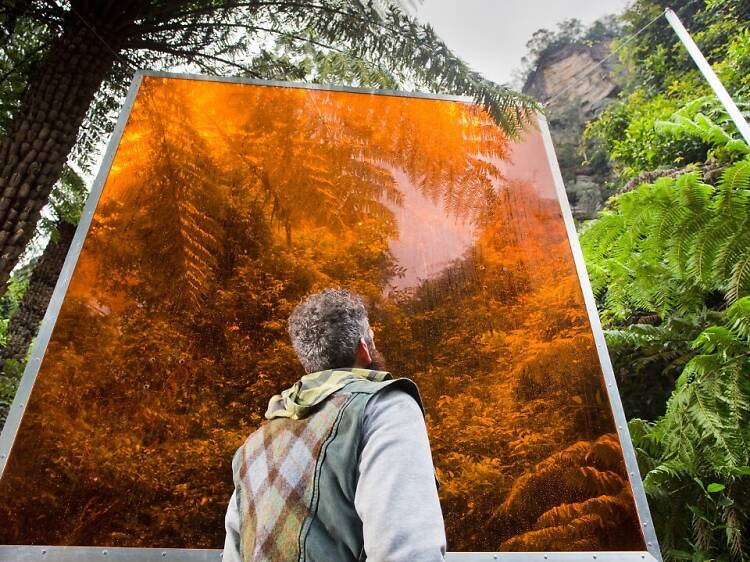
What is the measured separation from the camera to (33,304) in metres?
4.76

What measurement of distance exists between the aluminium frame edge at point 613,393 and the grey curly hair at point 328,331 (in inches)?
48.1

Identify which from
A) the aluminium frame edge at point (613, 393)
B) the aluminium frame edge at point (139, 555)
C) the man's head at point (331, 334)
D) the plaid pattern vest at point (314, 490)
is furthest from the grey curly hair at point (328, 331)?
the aluminium frame edge at point (613, 393)

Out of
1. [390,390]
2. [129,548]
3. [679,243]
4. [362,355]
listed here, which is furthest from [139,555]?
[679,243]

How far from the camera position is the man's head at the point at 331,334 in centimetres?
120

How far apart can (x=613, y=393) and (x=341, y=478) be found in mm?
1462

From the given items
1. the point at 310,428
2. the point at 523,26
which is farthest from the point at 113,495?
the point at 523,26

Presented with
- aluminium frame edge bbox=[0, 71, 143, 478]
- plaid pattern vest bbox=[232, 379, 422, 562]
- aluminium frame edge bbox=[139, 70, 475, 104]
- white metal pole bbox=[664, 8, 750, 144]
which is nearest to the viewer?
plaid pattern vest bbox=[232, 379, 422, 562]

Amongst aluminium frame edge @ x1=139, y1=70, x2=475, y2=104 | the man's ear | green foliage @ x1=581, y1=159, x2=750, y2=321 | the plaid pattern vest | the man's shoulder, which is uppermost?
aluminium frame edge @ x1=139, y1=70, x2=475, y2=104

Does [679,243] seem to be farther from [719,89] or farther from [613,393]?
[613,393]

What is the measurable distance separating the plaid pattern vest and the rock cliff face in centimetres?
812

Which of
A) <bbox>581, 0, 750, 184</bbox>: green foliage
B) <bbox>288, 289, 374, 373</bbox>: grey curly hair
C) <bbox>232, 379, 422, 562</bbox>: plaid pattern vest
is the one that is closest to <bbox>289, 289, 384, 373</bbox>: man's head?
<bbox>288, 289, 374, 373</bbox>: grey curly hair

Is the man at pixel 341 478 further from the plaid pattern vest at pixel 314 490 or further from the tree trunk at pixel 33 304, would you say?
the tree trunk at pixel 33 304

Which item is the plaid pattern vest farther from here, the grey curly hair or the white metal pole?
the white metal pole

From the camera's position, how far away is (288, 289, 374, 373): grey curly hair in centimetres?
120
